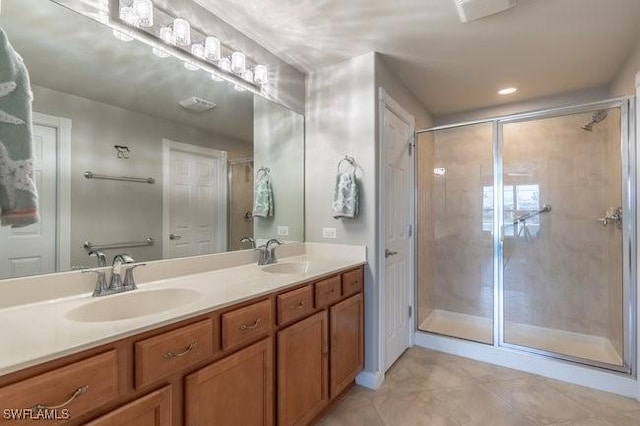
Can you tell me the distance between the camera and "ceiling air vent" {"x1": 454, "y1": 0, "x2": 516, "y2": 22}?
1.59 m

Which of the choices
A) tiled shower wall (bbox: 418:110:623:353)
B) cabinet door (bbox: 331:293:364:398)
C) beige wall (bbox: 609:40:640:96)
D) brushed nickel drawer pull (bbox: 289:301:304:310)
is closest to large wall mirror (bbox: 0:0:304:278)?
brushed nickel drawer pull (bbox: 289:301:304:310)

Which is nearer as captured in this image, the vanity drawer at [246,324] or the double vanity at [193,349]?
the double vanity at [193,349]

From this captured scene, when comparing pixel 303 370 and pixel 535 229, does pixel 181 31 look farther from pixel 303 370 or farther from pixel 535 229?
pixel 535 229

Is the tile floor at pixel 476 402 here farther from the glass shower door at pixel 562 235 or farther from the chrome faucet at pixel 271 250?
the chrome faucet at pixel 271 250

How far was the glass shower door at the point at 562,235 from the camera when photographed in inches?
101

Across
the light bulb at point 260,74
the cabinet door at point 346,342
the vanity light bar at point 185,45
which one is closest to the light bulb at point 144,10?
the vanity light bar at point 185,45

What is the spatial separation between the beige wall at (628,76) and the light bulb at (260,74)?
8.18 feet

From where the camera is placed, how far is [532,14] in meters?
1.74

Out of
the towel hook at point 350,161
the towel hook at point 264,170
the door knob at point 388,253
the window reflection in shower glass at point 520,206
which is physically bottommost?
the door knob at point 388,253

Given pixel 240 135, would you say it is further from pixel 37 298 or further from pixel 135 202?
pixel 37 298

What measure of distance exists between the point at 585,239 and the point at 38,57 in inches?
156

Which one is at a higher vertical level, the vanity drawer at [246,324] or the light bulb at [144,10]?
the light bulb at [144,10]

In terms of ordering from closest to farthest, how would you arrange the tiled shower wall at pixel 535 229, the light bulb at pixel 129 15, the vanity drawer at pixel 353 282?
the light bulb at pixel 129 15 < the vanity drawer at pixel 353 282 < the tiled shower wall at pixel 535 229

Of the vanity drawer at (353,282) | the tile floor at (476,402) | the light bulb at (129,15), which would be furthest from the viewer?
the vanity drawer at (353,282)
